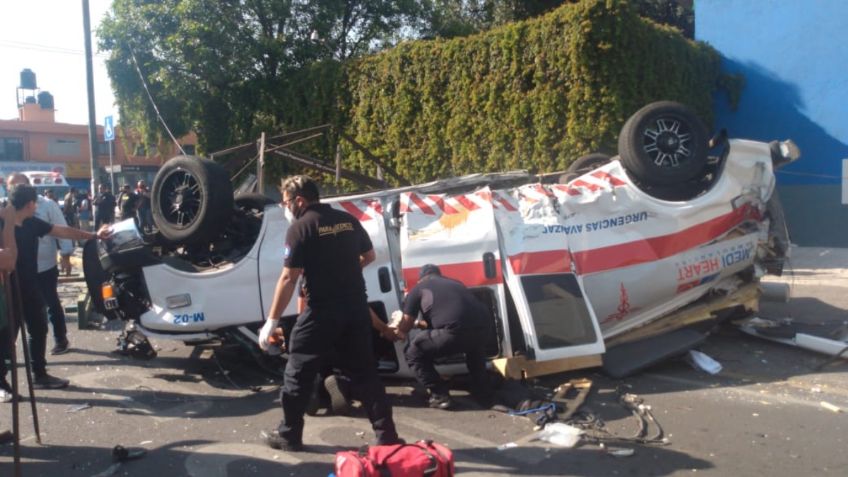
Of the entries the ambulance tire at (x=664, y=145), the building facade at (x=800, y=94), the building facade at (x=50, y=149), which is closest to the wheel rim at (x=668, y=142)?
the ambulance tire at (x=664, y=145)

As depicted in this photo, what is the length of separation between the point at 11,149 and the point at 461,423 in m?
41.5

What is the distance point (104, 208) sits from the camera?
54.2 feet

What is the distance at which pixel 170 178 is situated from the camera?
6.45m

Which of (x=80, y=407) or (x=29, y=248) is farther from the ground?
(x=29, y=248)

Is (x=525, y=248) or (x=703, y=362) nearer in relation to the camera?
(x=525, y=248)

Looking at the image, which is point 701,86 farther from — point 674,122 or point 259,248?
point 259,248

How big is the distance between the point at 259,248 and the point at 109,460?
6.77 feet

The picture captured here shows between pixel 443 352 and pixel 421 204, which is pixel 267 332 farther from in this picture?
pixel 421 204

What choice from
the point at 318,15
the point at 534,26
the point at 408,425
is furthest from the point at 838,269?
the point at 318,15

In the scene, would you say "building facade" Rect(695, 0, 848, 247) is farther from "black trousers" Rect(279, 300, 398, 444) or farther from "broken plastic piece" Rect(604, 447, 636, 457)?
"black trousers" Rect(279, 300, 398, 444)

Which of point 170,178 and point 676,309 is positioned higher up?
point 170,178

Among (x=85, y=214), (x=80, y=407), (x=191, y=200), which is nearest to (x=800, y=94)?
(x=191, y=200)

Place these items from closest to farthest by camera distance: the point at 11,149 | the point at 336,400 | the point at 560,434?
the point at 560,434 → the point at 336,400 → the point at 11,149

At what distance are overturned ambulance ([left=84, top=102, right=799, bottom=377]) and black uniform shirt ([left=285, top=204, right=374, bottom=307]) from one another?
1.56m
